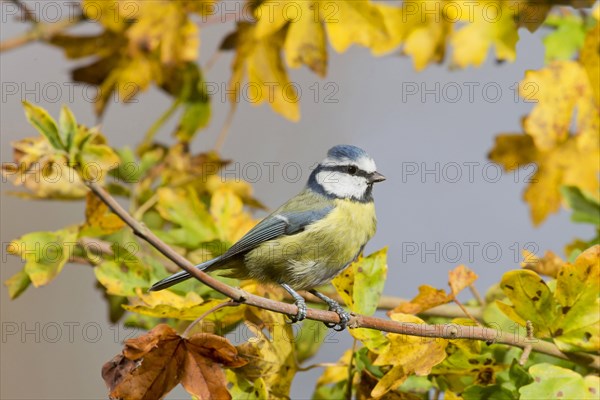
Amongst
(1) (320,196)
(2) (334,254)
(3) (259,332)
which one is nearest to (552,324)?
(3) (259,332)

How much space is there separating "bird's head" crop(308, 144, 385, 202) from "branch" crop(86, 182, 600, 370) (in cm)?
61

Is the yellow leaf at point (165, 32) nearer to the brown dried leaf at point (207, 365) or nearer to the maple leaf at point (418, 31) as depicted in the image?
the maple leaf at point (418, 31)

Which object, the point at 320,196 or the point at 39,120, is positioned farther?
the point at 320,196

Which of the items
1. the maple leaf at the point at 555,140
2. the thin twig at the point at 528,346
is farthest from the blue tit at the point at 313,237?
the thin twig at the point at 528,346

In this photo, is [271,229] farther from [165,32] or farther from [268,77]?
[165,32]

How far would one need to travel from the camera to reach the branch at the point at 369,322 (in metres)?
0.91

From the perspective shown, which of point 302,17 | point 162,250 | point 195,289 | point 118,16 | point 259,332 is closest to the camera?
point 162,250

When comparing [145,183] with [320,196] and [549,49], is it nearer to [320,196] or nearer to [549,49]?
[320,196]

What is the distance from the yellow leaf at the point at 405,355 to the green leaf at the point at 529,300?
0.12 meters

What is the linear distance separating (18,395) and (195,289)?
198 cm

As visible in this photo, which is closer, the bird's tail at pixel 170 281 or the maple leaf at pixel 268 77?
the bird's tail at pixel 170 281

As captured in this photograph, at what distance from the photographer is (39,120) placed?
107cm

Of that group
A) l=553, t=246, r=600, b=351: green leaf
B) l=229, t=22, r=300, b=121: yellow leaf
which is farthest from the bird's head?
l=553, t=246, r=600, b=351: green leaf

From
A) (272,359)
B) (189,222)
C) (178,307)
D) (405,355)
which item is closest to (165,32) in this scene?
(189,222)
